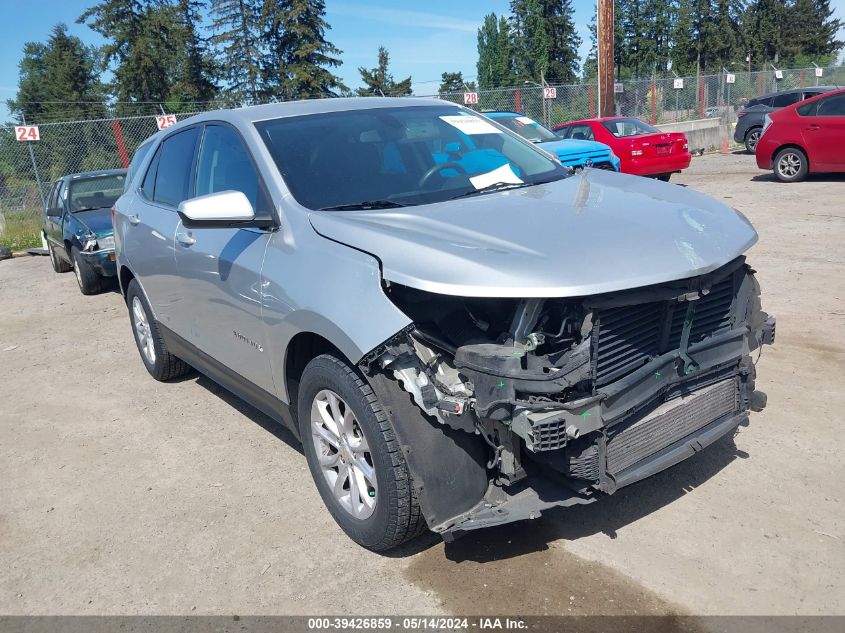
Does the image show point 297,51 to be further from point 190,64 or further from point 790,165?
point 790,165

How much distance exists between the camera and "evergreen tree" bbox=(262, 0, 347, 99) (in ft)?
146

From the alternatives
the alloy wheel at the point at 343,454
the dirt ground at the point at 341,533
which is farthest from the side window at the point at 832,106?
the alloy wheel at the point at 343,454

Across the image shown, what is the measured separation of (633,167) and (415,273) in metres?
13.3

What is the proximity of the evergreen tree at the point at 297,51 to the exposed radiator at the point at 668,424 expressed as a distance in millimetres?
43651

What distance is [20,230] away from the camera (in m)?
16.7

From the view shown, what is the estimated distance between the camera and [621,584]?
293cm

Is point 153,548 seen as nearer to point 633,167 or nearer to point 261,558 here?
point 261,558

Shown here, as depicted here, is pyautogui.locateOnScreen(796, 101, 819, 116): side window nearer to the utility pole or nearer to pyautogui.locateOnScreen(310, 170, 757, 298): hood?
the utility pole

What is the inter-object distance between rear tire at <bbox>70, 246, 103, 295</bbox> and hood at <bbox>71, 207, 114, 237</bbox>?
36 centimetres

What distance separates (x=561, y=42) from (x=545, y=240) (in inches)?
2971

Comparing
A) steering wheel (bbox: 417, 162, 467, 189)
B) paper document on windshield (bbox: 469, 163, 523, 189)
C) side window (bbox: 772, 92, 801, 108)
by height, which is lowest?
paper document on windshield (bbox: 469, 163, 523, 189)

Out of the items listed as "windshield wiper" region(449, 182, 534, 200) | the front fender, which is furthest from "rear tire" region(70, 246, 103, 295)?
"windshield wiper" region(449, 182, 534, 200)

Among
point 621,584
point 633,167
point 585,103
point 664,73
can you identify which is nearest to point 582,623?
point 621,584

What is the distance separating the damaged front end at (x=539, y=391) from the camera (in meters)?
2.66
